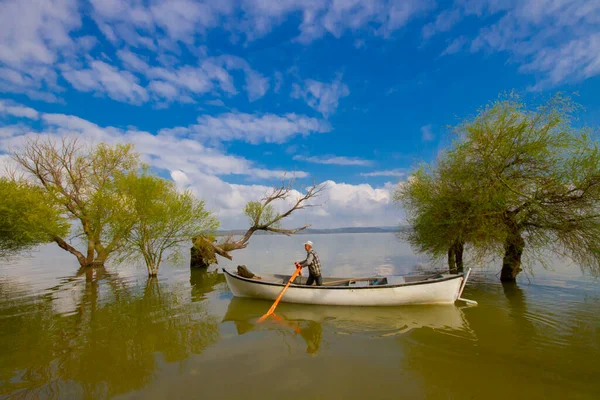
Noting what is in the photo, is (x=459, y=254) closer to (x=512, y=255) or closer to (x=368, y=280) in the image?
(x=512, y=255)

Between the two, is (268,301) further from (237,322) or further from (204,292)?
(204,292)

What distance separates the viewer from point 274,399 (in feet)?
16.9

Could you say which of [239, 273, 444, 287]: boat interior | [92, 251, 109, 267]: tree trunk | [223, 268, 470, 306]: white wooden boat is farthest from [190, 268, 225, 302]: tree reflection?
[92, 251, 109, 267]: tree trunk

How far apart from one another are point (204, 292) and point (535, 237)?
15897mm

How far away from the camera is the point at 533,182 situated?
12.4 metres

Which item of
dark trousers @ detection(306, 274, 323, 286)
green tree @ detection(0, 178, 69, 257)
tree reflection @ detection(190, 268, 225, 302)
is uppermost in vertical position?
green tree @ detection(0, 178, 69, 257)

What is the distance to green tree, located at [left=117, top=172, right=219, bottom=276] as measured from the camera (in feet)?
61.7

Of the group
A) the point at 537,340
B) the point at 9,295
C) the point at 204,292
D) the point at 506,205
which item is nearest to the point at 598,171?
the point at 506,205

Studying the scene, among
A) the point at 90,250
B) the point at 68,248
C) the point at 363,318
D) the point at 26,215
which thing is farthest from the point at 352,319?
the point at 68,248

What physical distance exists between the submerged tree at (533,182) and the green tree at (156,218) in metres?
16.0

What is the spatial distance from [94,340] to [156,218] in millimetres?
11632

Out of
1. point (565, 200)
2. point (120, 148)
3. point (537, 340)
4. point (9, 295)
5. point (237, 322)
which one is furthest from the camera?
point (120, 148)

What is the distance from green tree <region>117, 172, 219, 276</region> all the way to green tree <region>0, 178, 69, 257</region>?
4665 millimetres

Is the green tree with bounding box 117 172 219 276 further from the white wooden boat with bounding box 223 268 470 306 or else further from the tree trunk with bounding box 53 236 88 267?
the white wooden boat with bounding box 223 268 470 306
